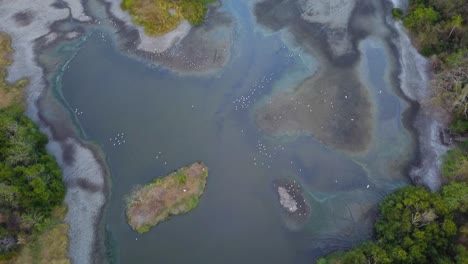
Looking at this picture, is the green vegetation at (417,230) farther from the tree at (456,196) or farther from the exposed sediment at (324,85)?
the exposed sediment at (324,85)

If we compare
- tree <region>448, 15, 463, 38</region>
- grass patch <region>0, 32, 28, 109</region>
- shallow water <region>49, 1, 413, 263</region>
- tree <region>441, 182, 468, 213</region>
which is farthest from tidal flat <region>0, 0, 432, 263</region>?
tree <region>448, 15, 463, 38</region>

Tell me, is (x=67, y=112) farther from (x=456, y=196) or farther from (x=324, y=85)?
(x=456, y=196)

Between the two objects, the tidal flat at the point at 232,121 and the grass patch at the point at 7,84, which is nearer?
the tidal flat at the point at 232,121

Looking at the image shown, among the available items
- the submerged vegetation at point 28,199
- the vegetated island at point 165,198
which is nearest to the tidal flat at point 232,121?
the vegetated island at point 165,198

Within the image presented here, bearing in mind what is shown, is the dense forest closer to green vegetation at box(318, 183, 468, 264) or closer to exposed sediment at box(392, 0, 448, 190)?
green vegetation at box(318, 183, 468, 264)

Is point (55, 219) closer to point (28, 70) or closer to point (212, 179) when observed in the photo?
point (212, 179)
